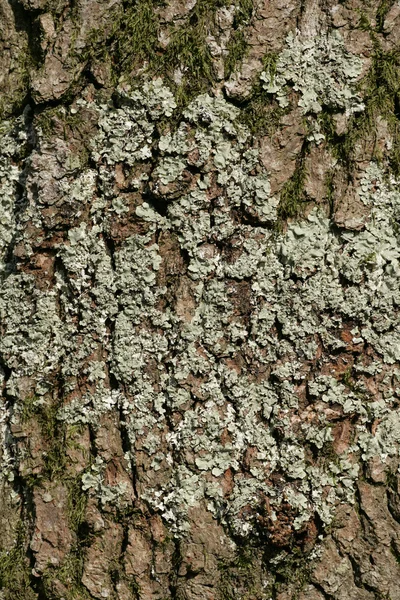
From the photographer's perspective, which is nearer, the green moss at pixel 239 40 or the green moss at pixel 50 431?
the green moss at pixel 239 40

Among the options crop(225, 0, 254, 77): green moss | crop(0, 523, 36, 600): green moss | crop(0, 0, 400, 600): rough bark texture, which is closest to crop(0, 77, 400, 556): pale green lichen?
crop(0, 0, 400, 600): rough bark texture

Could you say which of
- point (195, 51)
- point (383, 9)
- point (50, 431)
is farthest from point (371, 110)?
point (50, 431)

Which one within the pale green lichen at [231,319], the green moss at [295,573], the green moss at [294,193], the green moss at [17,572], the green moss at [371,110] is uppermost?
the green moss at [371,110]

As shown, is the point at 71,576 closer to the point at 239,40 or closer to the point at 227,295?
the point at 227,295

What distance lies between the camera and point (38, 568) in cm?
210

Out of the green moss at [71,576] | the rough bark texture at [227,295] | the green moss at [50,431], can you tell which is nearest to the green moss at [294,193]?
the rough bark texture at [227,295]

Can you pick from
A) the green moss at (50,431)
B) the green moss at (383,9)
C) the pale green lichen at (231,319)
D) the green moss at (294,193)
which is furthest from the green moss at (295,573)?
the green moss at (383,9)

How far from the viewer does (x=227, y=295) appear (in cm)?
204

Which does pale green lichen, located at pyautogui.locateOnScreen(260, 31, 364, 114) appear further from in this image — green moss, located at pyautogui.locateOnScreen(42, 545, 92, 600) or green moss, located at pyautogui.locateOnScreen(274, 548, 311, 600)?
green moss, located at pyautogui.locateOnScreen(42, 545, 92, 600)

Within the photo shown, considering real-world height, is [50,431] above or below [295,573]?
above

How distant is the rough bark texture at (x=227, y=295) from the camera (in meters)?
2.02

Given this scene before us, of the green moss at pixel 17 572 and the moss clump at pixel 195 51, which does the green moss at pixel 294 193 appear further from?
the green moss at pixel 17 572

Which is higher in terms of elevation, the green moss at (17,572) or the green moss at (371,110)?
the green moss at (371,110)

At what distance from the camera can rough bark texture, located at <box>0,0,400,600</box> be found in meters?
2.02
